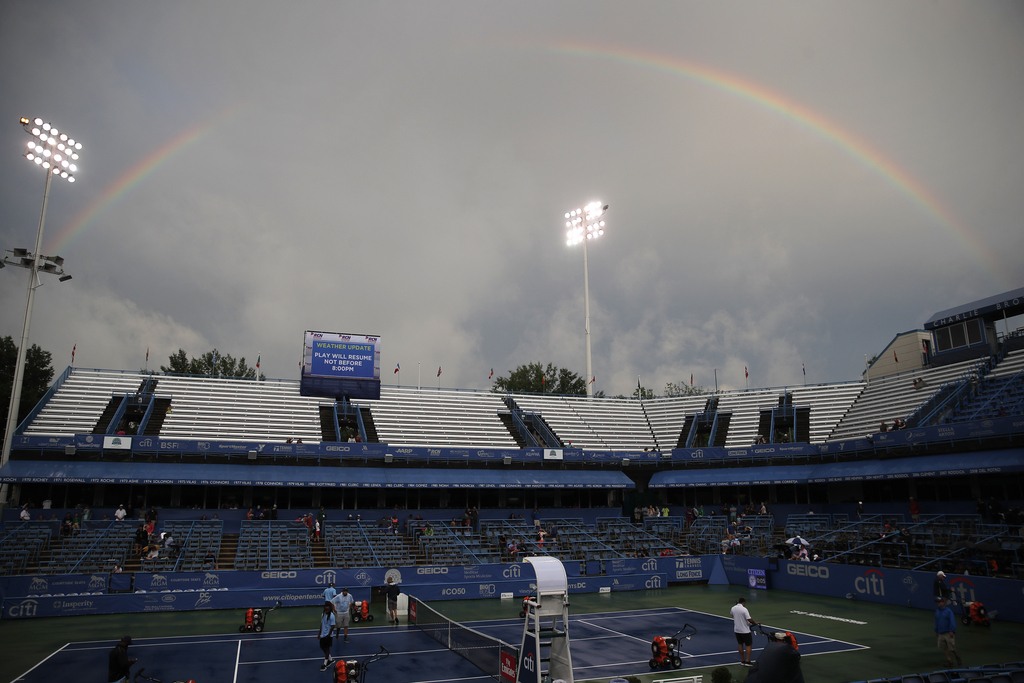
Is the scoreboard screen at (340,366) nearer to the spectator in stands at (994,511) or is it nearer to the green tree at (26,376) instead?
the green tree at (26,376)

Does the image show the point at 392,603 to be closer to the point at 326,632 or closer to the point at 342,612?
the point at 342,612

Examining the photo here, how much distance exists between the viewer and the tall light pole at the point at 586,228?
194 ft

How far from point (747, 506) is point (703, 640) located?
87.0 feet

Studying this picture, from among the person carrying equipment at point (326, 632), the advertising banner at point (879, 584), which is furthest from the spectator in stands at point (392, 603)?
the advertising banner at point (879, 584)

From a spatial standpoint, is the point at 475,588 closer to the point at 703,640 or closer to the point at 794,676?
the point at 703,640

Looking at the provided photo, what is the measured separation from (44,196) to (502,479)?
3256 cm

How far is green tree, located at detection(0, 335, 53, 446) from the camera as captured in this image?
177ft

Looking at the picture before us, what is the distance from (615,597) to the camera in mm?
33906

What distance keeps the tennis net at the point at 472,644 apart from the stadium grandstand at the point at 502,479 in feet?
26.1

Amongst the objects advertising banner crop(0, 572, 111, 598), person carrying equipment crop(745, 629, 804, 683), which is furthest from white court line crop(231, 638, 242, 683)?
person carrying equipment crop(745, 629, 804, 683)

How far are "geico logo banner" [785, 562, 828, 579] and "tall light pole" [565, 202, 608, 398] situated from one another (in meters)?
26.4

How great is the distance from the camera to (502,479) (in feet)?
145

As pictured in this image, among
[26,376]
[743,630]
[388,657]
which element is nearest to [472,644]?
[388,657]

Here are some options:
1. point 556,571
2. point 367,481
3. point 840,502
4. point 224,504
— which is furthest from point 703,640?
point 224,504
